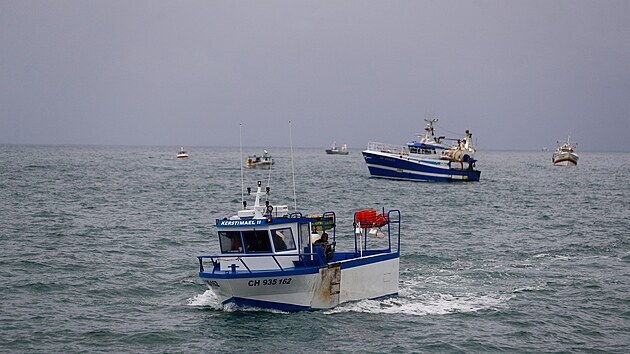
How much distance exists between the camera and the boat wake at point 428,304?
25547 mm

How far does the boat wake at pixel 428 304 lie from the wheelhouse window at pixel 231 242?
3518 millimetres

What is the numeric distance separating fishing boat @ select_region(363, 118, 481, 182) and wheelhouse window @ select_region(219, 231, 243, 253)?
77809 millimetres

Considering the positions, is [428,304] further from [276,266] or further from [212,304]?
[212,304]

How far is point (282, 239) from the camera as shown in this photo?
24.4m

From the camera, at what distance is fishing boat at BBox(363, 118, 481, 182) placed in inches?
3969

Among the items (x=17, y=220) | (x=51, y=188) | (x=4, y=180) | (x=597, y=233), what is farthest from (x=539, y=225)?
(x=4, y=180)

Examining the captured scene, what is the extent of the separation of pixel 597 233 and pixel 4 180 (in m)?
68.9

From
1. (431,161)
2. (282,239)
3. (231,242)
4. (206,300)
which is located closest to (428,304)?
(282,239)

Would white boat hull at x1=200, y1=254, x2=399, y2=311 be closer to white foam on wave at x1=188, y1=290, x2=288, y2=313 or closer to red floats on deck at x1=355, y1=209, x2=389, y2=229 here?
white foam on wave at x1=188, y1=290, x2=288, y2=313

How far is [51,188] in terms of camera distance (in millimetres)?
80375

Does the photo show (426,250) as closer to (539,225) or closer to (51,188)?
(539,225)

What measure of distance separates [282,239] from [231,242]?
5.33ft

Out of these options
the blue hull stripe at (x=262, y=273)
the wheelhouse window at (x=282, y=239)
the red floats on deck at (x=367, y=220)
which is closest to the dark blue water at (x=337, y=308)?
the blue hull stripe at (x=262, y=273)

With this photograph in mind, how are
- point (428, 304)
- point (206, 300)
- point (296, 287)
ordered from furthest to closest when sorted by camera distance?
point (428, 304)
point (206, 300)
point (296, 287)
